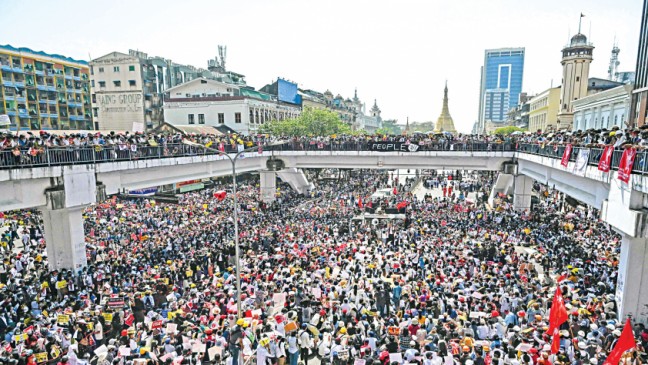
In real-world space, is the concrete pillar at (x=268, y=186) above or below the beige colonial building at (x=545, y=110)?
below

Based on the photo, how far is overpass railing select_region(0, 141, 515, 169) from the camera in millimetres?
15054

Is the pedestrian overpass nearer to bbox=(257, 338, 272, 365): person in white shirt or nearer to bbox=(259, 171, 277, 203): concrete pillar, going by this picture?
bbox=(259, 171, 277, 203): concrete pillar

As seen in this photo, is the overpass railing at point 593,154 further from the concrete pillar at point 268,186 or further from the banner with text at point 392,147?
the concrete pillar at point 268,186

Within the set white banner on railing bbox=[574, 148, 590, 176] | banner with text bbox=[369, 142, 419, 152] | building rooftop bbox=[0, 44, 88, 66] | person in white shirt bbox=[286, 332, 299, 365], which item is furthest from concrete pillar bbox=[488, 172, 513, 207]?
building rooftop bbox=[0, 44, 88, 66]

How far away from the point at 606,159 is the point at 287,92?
5825cm

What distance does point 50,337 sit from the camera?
1079 centimetres

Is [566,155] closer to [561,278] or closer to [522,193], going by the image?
[561,278]

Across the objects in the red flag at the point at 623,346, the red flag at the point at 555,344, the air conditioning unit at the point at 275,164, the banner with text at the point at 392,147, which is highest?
the banner with text at the point at 392,147

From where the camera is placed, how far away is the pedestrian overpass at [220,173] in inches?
509

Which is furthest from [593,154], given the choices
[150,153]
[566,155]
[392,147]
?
[150,153]

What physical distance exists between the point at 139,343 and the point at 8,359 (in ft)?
10.1

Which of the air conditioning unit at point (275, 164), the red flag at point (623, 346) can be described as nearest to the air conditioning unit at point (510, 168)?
the air conditioning unit at point (275, 164)

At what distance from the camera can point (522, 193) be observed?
28.8m

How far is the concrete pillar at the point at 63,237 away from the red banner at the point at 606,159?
67.0 feet
